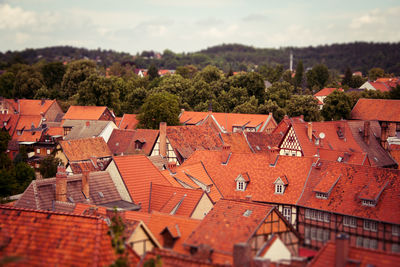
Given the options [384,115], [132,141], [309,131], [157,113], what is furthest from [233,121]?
[309,131]

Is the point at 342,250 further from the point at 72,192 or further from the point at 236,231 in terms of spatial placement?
the point at 72,192

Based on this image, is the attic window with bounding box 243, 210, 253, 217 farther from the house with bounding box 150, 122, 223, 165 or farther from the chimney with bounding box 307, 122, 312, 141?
the chimney with bounding box 307, 122, 312, 141

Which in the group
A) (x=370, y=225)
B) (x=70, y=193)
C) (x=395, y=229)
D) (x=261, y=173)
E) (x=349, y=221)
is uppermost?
(x=70, y=193)

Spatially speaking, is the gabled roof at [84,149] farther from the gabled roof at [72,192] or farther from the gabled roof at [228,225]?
the gabled roof at [228,225]

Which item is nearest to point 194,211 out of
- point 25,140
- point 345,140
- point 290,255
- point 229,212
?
point 229,212

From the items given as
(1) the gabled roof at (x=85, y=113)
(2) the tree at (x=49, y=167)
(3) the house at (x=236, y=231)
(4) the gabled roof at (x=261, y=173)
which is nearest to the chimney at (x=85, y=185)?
(3) the house at (x=236, y=231)
